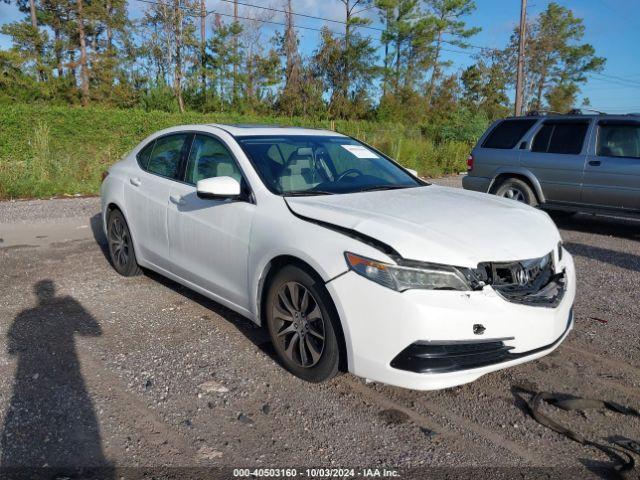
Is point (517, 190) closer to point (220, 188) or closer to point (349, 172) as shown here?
point (349, 172)

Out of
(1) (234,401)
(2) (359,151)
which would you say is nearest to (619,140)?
(2) (359,151)

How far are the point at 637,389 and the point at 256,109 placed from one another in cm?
3246

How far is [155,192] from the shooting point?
486 centimetres

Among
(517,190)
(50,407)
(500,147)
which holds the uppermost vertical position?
(500,147)

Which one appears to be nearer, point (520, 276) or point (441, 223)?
point (520, 276)

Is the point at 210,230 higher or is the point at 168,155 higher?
the point at 168,155

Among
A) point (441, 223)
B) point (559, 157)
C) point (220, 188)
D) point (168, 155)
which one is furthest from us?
point (559, 157)

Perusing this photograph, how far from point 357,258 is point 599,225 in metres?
8.06

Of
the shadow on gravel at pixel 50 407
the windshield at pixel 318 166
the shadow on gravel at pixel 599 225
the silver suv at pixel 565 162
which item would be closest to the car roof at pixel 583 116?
the silver suv at pixel 565 162

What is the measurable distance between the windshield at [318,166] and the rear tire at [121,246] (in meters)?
1.97

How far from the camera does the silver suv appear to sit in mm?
7926

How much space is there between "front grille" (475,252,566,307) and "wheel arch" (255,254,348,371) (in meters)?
0.82

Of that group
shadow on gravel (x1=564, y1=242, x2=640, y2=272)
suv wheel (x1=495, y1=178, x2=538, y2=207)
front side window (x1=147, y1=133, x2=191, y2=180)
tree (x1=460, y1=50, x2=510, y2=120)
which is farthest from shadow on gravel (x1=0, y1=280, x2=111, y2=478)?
tree (x1=460, y1=50, x2=510, y2=120)

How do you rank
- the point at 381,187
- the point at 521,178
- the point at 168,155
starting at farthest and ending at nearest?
the point at 521,178
the point at 168,155
the point at 381,187
